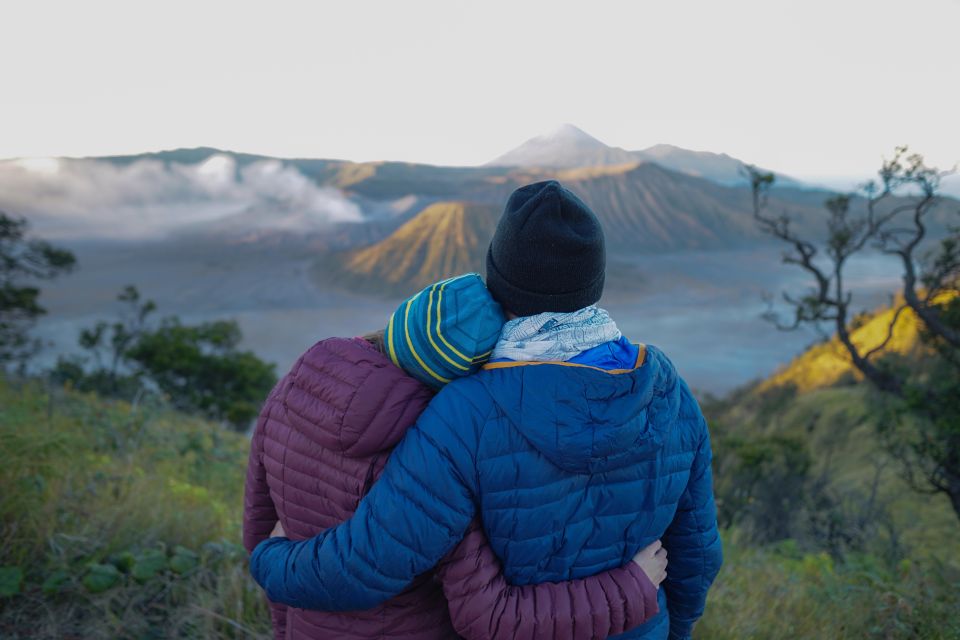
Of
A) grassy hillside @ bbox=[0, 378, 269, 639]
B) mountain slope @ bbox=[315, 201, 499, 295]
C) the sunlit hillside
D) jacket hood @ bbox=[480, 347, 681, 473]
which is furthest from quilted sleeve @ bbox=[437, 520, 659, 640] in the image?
mountain slope @ bbox=[315, 201, 499, 295]

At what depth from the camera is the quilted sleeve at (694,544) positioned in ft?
4.48

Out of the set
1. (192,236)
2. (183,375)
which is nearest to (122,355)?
(183,375)

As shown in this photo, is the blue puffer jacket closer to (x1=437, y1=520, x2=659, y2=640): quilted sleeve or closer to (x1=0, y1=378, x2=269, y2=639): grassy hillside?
(x1=437, y1=520, x2=659, y2=640): quilted sleeve

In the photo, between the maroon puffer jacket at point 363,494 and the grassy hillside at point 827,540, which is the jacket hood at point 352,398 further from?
the grassy hillside at point 827,540

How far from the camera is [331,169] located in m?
155

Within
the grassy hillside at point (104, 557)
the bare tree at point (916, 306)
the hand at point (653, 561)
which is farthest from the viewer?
the bare tree at point (916, 306)

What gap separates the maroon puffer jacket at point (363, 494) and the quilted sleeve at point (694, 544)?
18 centimetres

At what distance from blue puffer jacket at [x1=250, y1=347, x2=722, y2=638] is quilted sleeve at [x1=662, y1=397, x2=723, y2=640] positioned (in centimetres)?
16

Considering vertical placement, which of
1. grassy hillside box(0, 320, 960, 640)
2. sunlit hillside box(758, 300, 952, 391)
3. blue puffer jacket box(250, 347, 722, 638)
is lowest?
sunlit hillside box(758, 300, 952, 391)

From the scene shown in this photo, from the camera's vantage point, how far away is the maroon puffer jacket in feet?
3.67

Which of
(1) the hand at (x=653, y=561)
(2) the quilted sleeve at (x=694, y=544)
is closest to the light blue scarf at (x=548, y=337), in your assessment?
(2) the quilted sleeve at (x=694, y=544)

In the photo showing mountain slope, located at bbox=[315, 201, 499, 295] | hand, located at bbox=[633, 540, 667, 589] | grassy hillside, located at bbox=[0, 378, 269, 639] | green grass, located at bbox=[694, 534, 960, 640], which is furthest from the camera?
mountain slope, located at bbox=[315, 201, 499, 295]

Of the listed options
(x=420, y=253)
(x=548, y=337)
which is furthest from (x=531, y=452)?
(x=420, y=253)

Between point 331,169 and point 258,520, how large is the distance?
161 m
